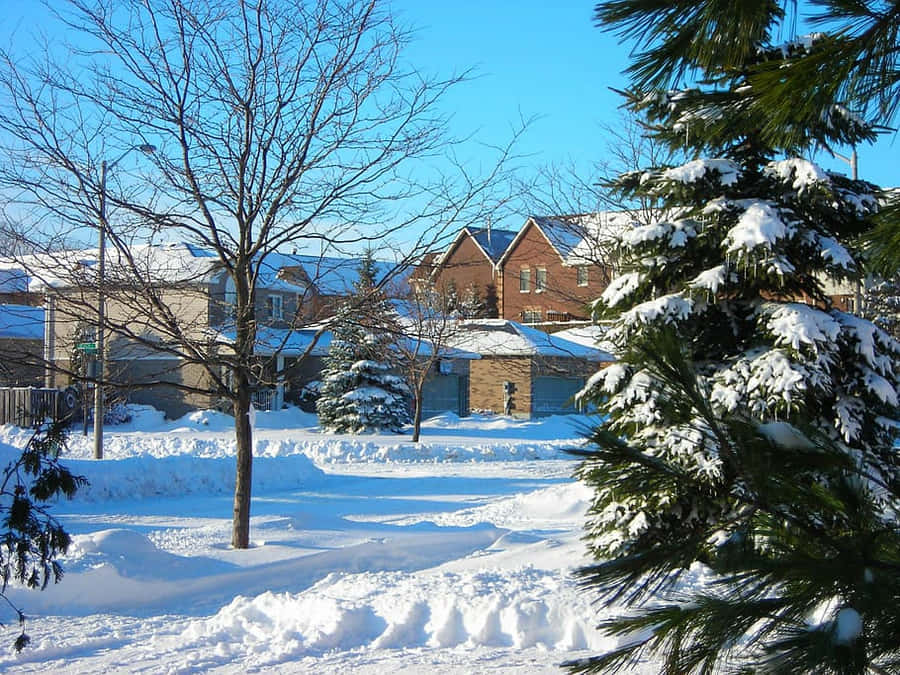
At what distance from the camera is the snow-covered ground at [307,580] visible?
7.31m

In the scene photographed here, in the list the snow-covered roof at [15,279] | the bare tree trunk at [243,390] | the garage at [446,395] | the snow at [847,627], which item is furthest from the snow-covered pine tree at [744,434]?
the garage at [446,395]

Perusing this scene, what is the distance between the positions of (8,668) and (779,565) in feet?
23.1

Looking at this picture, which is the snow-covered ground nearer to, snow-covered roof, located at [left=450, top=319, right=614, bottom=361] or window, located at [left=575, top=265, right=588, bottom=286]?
window, located at [left=575, top=265, right=588, bottom=286]

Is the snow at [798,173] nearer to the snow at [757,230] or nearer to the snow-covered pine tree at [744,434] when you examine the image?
the snow-covered pine tree at [744,434]

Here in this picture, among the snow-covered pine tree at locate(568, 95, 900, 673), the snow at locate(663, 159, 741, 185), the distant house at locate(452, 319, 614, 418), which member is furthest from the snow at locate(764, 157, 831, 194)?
the distant house at locate(452, 319, 614, 418)

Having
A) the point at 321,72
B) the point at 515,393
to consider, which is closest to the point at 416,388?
the point at 515,393

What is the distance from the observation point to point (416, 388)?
31.6 m

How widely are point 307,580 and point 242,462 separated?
1749 millimetres

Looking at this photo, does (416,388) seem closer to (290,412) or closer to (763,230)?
(290,412)

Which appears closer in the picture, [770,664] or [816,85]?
[770,664]

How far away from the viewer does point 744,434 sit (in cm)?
206

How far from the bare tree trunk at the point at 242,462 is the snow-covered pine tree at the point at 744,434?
14.8 feet

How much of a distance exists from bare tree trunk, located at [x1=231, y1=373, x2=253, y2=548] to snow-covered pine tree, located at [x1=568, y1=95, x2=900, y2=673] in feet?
14.8

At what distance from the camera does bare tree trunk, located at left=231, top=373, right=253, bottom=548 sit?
11.3 metres
